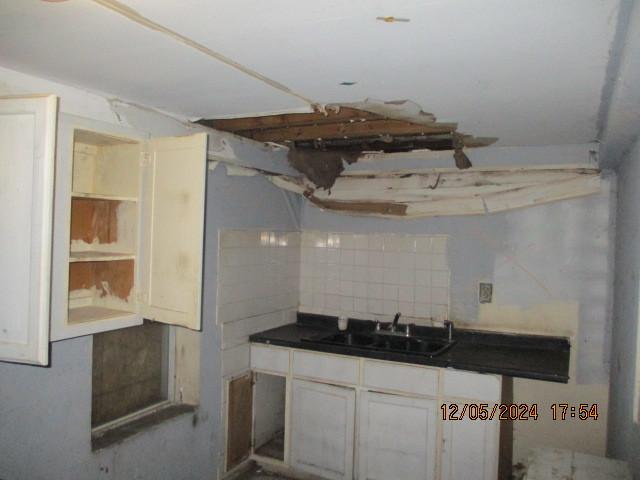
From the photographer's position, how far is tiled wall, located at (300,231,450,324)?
11.7 ft

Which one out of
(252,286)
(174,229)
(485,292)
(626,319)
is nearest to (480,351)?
(485,292)

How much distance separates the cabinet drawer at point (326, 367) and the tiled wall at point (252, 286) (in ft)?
1.34

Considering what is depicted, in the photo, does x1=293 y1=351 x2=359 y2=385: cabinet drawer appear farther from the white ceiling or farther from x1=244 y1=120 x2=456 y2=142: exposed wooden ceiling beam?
the white ceiling

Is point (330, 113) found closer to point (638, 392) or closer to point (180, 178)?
point (180, 178)

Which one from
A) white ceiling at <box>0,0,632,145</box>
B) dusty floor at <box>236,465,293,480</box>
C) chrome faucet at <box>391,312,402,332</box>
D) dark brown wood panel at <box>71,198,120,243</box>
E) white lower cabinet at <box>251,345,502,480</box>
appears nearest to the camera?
white ceiling at <box>0,0,632,145</box>

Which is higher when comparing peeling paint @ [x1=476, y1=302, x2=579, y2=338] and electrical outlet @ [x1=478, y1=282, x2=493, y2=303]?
electrical outlet @ [x1=478, y1=282, x2=493, y2=303]

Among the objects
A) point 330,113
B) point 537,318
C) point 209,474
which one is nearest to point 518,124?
point 330,113

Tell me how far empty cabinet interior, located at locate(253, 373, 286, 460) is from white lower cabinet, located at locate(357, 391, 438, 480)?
0.68 metres

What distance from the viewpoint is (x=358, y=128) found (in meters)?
2.73

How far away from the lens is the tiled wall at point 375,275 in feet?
11.7

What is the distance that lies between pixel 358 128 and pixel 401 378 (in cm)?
154

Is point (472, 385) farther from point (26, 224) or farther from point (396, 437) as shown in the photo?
point (26, 224)

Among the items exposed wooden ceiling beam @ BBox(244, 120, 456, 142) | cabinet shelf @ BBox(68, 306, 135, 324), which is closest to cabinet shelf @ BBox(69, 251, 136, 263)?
cabinet shelf @ BBox(68, 306, 135, 324)

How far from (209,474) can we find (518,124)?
2.80 m
